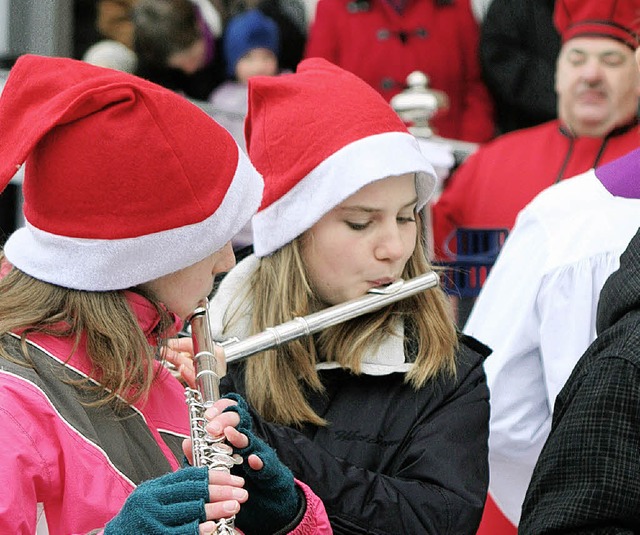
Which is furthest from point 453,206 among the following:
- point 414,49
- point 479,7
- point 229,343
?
point 229,343

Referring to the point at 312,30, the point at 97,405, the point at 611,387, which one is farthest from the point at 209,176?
the point at 312,30

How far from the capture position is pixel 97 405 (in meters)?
2.12

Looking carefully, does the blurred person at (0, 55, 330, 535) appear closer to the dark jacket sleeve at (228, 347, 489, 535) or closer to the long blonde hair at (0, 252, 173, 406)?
the long blonde hair at (0, 252, 173, 406)

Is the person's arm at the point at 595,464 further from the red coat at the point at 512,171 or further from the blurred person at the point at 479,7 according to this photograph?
the blurred person at the point at 479,7

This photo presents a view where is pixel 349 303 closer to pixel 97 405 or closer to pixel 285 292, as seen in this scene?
pixel 285 292

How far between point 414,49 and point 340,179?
10.2 ft

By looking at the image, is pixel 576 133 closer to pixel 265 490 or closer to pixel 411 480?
pixel 411 480

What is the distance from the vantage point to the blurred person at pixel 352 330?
2486 millimetres

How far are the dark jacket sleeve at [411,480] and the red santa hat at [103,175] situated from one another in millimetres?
487

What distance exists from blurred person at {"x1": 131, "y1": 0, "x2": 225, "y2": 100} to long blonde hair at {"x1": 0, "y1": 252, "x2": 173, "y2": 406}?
3.65 m

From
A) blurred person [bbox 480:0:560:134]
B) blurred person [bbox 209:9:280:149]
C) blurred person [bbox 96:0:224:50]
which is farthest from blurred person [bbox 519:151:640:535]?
blurred person [bbox 96:0:224:50]

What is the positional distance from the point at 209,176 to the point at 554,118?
147 inches

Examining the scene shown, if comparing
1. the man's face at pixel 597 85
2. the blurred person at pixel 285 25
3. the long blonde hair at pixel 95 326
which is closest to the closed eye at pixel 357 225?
the long blonde hair at pixel 95 326

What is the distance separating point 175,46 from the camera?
19.1 feet
